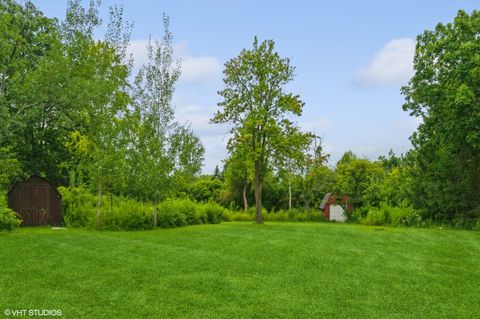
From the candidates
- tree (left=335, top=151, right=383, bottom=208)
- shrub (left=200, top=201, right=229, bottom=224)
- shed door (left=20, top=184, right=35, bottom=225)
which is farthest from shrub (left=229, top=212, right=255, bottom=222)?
shed door (left=20, top=184, right=35, bottom=225)

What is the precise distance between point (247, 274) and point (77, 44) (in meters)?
15.8

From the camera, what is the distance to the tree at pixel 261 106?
24203 millimetres

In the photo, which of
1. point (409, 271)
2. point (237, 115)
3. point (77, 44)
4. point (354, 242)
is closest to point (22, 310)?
point (409, 271)

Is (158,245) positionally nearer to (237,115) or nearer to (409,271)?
(409,271)

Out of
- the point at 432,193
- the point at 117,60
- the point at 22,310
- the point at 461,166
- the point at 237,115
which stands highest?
the point at 117,60

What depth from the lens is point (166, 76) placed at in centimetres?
2236

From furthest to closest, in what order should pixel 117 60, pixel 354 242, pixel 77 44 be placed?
pixel 117 60 < pixel 77 44 < pixel 354 242

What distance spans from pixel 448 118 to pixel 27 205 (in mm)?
24289

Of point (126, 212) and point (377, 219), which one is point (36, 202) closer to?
point (126, 212)

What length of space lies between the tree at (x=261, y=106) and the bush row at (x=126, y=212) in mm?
4047

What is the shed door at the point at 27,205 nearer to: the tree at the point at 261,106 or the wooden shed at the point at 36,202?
the wooden shed at the point at 36,202

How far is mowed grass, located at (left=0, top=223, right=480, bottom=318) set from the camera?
23.1ft

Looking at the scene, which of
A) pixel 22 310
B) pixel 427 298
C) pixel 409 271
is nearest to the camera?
pixel 22 310

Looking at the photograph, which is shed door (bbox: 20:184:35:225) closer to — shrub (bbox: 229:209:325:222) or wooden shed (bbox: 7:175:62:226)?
wooden shed (bbox: 7:175:62:226)
